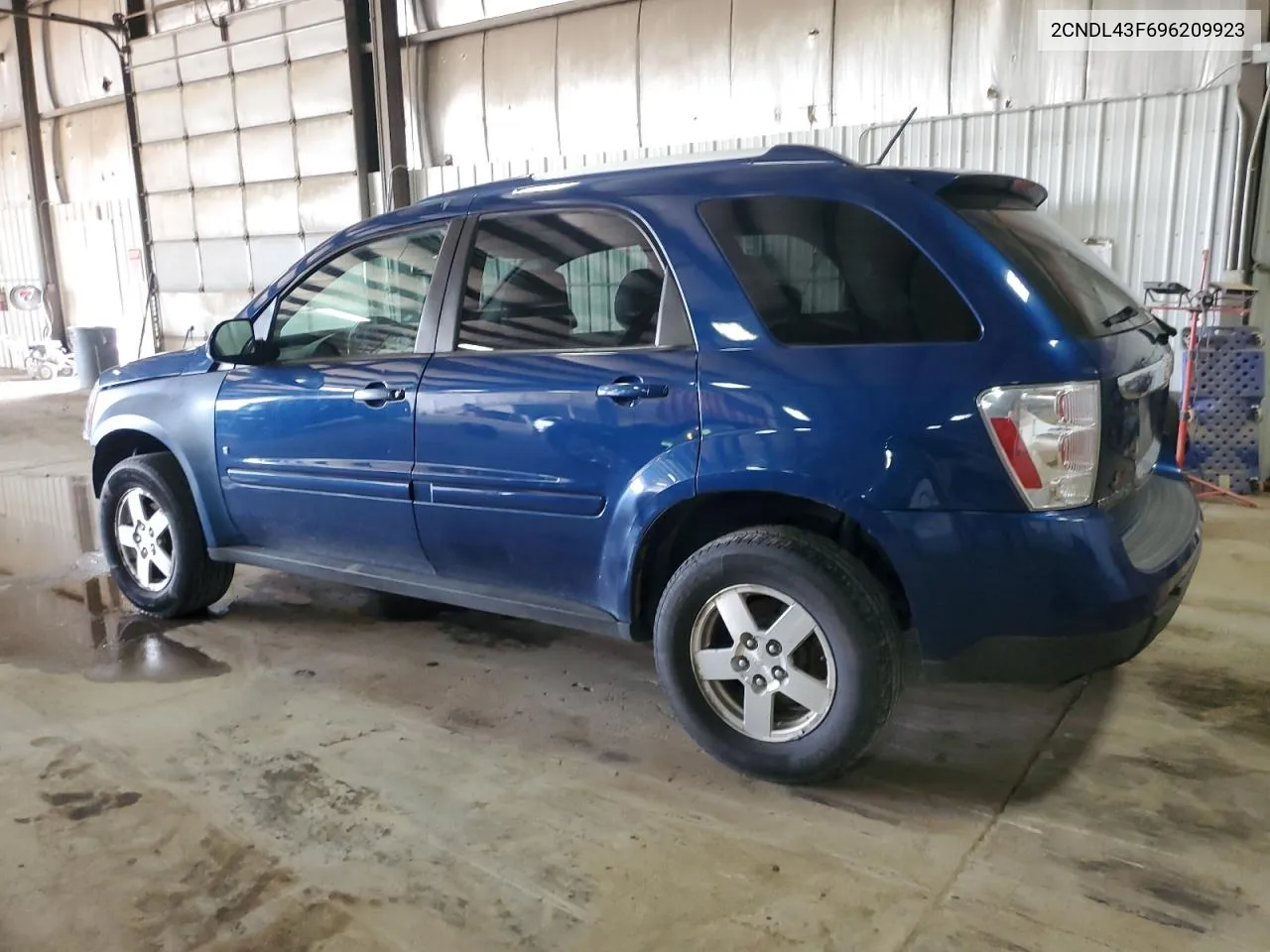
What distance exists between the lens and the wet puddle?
3.76 m

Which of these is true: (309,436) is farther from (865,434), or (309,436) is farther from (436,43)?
(436,43)

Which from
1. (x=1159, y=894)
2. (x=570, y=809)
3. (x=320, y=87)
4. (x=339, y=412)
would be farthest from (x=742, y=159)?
(x=320, y=87)

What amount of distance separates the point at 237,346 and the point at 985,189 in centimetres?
268

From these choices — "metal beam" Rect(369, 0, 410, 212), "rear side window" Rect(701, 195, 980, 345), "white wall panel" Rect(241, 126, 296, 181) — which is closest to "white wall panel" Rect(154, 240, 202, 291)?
"white wall panel" Rect(241, 126, 296, 181)

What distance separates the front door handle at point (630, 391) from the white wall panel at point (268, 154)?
9.44 metres

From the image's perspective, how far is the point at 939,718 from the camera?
3.14 meters

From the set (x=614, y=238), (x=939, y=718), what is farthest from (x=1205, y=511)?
(x=614, y=238)

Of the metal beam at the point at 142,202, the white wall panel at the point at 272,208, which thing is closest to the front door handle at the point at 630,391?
the white wall panel at the point at 272,208

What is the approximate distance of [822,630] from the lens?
8.38 ft

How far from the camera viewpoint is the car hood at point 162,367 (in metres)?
3.96

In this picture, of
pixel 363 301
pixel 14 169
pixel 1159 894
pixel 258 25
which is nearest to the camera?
pixel 1159 894

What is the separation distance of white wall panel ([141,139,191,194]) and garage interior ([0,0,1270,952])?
5522 mm

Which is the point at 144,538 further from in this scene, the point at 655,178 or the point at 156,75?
the point at 156,75

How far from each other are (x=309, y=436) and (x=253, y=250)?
902 centimetres
